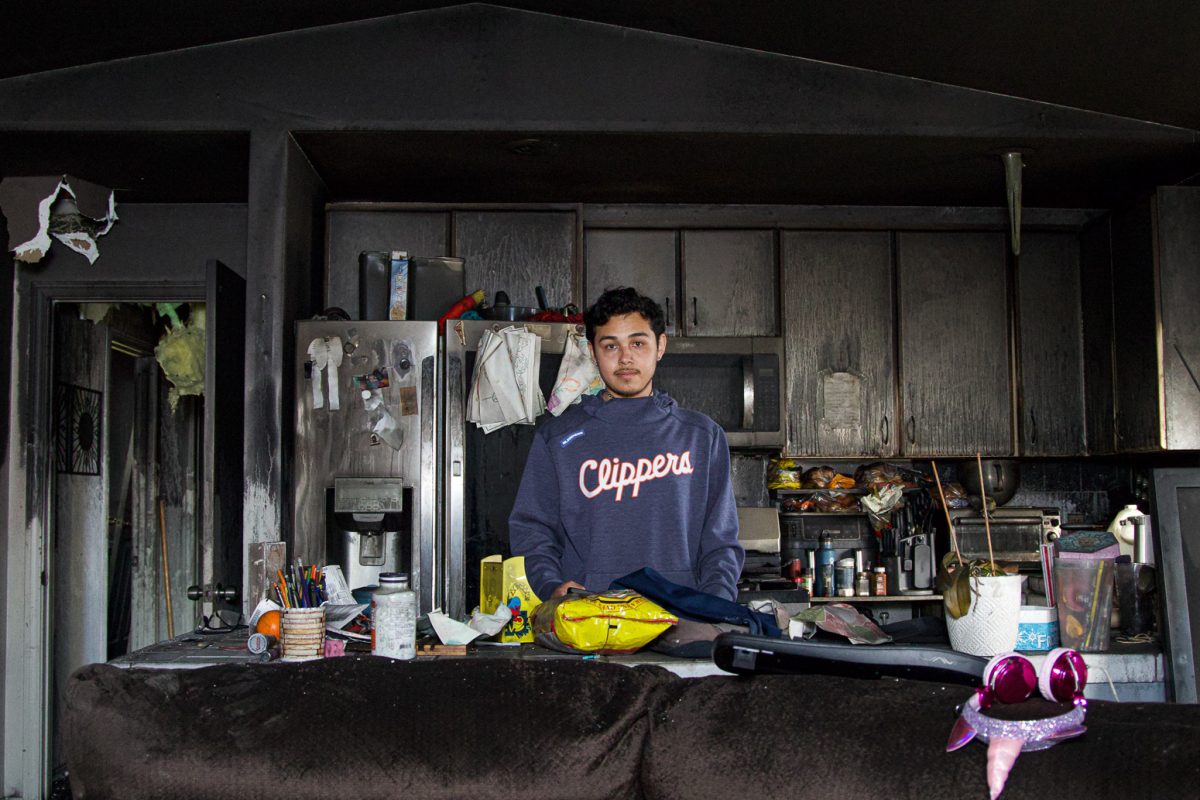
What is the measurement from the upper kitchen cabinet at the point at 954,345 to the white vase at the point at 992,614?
2.78 meters

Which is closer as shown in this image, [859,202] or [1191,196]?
[1191,196]

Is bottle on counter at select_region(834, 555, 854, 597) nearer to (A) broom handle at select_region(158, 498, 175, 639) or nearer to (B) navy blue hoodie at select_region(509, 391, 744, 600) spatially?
(B) navy blue hoodie at select_region(509, 391, 744, 600)

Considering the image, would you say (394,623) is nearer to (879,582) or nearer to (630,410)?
(630,410)

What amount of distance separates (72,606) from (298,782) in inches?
182

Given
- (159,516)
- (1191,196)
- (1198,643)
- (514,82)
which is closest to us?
(1198,643)

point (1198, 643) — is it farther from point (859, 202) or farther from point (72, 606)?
point (72, 606)

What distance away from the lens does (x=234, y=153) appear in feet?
13.1

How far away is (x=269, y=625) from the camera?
2.40 m

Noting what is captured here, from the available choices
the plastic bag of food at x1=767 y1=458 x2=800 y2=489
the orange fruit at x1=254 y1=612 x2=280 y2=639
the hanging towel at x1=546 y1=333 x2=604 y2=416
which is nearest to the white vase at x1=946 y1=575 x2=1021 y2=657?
the orange fruit at x1=254 y1=612 x2=280 y2=639

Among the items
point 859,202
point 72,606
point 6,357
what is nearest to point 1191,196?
point 859,202

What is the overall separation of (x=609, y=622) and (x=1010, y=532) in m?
3.03

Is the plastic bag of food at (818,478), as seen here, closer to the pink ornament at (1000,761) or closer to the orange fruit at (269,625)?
the orange fruit at (269,625)

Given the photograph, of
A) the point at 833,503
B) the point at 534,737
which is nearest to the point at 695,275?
the point at 833,503

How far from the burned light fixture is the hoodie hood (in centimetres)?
209
